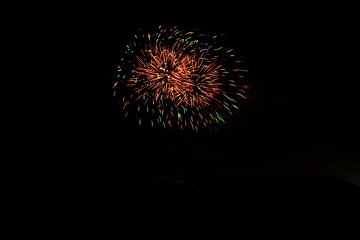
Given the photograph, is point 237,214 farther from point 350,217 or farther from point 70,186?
point 70,186

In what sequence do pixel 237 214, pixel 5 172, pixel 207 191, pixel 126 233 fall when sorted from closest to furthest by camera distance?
pixel 126 233 < pixel 237 214 < pixel 5 172 < pixel 207 191

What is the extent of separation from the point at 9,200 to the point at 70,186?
10.9 feet

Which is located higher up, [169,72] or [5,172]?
[169,72]

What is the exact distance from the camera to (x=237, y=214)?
13.3m

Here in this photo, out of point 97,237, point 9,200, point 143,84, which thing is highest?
point 143,84

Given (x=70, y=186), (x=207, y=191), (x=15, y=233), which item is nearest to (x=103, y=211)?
(x=15, y=233)

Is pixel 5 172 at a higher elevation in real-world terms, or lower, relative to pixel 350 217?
higher

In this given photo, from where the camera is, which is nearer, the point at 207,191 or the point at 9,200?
the point at 9,200

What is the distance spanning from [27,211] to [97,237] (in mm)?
3167

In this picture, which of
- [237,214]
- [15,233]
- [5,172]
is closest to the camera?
[15,233]

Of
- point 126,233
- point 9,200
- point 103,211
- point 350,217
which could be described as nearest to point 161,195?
point 103,211

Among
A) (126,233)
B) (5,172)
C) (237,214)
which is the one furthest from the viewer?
(5,172)

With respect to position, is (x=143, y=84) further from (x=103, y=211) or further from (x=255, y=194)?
(x=255, y=194)

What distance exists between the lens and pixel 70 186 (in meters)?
15.8
